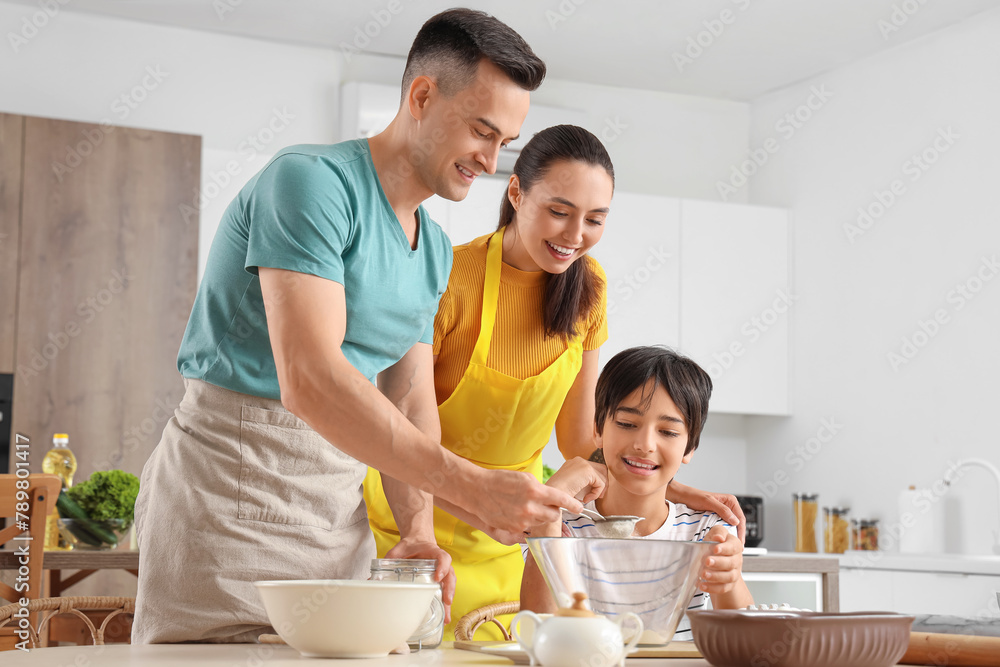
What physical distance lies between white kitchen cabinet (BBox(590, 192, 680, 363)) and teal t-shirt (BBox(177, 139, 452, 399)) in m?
2.75

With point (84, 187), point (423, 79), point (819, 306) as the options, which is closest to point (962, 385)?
point (819, 306)

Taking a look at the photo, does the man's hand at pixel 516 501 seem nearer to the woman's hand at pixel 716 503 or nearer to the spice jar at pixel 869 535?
the woman's hand at pixel 716 503

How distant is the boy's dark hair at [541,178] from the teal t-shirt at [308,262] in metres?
0.47

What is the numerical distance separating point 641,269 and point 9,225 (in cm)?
229

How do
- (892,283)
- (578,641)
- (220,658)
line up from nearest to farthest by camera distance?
(578,641)
(220,658)
(892,283)

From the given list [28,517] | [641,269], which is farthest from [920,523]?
[28,517]

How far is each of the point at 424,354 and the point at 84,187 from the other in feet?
7.44

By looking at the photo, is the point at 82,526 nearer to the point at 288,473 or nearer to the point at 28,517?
the point at 28,517

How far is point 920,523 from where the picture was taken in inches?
138

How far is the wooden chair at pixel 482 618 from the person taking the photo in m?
1.53

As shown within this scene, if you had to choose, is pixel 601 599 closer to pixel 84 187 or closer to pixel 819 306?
pixel 84 187

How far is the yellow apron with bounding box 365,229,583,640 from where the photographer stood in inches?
67.4

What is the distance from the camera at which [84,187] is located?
11.1 ft

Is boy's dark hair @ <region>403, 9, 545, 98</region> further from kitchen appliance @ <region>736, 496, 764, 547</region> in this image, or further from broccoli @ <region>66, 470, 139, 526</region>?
kitchen appliance @ <region>736, 496, 764, 547</region>
